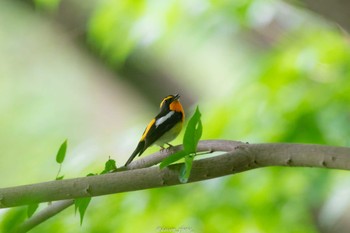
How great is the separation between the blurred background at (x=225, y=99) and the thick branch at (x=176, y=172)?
22 centimetres

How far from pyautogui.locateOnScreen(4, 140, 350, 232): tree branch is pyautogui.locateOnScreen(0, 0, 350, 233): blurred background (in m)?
0.22

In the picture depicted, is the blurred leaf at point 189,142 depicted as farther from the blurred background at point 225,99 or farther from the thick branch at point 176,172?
the blurred background at point 225,99

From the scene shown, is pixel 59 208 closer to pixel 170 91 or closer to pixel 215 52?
pixel 170 91

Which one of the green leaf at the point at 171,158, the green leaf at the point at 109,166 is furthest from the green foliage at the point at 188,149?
the green leaf at the point at 109,166

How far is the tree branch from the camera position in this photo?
35.1 inches

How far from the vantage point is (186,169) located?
871mm

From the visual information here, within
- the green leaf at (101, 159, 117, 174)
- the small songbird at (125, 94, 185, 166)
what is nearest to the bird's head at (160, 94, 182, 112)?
the small songbird at (125, 94, 185, 166)

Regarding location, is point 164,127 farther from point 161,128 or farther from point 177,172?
point 177,172

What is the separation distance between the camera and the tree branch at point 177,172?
89 centimetres

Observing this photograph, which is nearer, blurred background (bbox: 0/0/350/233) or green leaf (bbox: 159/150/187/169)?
green leaf (bbox: 159/150/187/169)

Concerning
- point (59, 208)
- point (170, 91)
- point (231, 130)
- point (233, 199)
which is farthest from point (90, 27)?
point (59, 208)

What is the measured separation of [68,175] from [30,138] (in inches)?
77.2

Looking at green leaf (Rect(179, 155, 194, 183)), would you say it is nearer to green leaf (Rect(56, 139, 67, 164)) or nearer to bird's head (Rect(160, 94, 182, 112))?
green leaf (Rect(56, 139, 67, 164))

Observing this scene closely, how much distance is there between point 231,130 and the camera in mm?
1633
